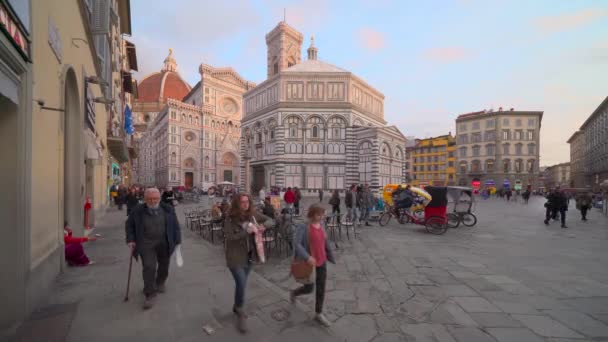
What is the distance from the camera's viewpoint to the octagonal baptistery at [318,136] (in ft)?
102

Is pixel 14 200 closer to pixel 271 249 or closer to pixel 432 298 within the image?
pixel 271 249

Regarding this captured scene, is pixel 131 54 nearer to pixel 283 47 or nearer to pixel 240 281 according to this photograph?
pixel 283 47

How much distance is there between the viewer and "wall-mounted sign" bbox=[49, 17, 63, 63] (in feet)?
14.6

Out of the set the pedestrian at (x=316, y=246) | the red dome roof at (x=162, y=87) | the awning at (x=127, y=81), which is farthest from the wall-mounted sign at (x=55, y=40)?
the red dome roof at (x=162, y=87)

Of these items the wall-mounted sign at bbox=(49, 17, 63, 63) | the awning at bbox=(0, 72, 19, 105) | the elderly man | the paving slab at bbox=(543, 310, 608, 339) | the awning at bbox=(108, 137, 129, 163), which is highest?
the wall-mounted sign at bbox=(49, 17, 63, 63)

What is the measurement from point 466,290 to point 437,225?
18.0ft

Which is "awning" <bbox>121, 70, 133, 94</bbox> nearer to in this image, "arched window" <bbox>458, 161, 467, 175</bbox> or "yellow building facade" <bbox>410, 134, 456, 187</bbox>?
"yellow building facade" <bbox>410, 134, 456, 187</bbox>

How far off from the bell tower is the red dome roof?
118 feet

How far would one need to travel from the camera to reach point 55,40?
4660 mm

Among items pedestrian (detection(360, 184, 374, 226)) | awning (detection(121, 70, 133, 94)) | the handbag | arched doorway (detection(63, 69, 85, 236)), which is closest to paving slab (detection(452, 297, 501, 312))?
the handbag

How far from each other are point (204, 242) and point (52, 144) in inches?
179

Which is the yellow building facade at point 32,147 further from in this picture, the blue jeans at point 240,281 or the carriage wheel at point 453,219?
the carriage wheel at point 453,219

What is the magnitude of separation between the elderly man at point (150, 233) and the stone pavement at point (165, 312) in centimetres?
41

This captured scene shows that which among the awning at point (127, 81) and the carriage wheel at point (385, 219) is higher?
the awning at point (127, 81)
